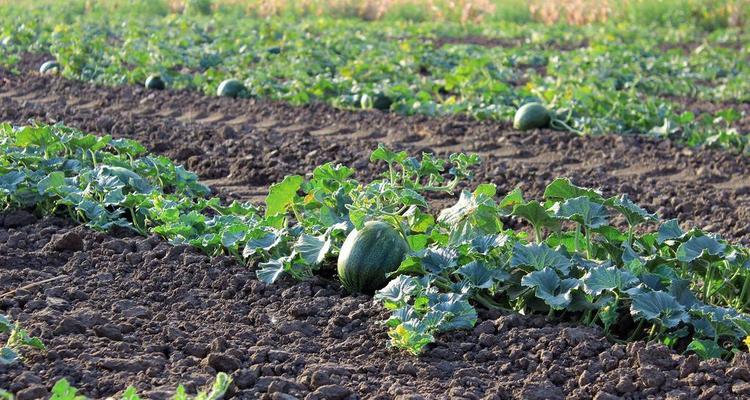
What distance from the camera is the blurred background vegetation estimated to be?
771 inches

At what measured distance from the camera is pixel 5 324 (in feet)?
12.5

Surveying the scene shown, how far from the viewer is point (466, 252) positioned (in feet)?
14.0

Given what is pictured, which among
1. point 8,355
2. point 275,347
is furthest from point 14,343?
point 275,347

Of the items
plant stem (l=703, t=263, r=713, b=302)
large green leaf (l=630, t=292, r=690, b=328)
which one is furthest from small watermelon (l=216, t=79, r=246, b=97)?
large green leaf (l=630, t=292, r=690, b=328)

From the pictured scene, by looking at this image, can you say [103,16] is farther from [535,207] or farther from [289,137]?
[535,207]

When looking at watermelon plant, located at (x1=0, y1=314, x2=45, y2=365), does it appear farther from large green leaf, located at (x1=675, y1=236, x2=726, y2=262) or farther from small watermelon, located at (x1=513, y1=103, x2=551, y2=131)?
small watermelon, located at (x1=513, y1=103, x2=551, y2=131)

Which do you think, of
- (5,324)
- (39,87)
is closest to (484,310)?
(5,324)

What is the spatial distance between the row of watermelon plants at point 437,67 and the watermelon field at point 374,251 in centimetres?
7

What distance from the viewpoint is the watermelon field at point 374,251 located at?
3697 mm

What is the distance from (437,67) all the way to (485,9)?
932 cm

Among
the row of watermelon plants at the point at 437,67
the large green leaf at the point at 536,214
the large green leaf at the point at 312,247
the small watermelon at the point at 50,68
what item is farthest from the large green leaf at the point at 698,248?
the small watermelon at the point at 50,68

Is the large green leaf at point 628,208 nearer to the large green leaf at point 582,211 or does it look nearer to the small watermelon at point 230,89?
the large green leaf at point 582,211

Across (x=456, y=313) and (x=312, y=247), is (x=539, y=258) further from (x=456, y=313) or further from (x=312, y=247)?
(x=312, y=247)

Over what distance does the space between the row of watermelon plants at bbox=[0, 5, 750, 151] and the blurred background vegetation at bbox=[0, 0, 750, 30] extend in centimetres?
154
